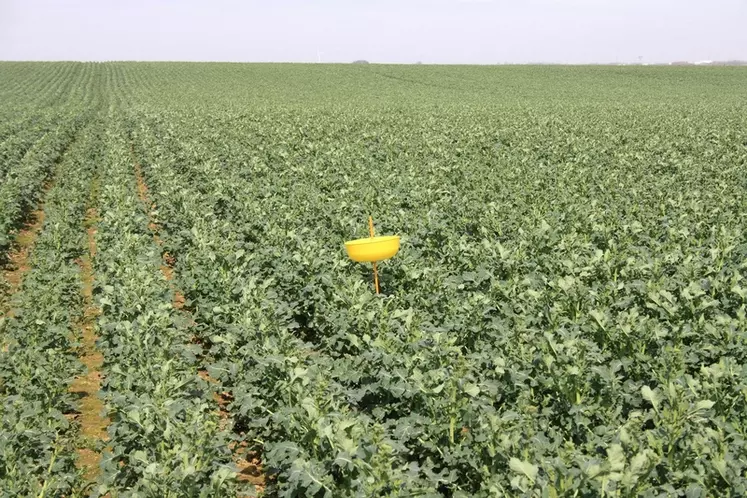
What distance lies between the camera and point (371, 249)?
22.3 ft

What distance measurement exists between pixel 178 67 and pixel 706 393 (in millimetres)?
82958

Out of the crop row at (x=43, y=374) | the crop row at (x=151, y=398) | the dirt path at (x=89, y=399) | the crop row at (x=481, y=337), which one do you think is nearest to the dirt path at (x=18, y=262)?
the crop row at (x=43, y=374)

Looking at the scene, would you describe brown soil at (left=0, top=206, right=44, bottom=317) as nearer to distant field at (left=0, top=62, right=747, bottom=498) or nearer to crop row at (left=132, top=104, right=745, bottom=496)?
distant field at (left=0, top=62, right=747, bottom=498)

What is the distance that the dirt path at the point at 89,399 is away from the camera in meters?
5.52

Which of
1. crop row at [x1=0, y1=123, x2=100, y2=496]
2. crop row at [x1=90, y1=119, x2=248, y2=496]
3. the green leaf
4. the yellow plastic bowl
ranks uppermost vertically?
the yellow plastic bowl

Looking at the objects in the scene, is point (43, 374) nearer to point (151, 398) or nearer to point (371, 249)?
point (151, 398)

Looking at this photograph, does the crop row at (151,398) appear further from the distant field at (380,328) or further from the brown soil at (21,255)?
the brown soil at (21,255)

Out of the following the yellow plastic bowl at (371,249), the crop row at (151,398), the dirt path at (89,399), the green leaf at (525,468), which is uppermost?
the yellow plastic bowl at (371,249)

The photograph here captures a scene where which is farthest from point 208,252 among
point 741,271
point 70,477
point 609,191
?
point 609,191

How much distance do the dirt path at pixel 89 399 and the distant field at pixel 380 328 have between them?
0.11 ft

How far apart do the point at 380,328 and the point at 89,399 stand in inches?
121

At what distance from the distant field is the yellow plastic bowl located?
0.33 metres

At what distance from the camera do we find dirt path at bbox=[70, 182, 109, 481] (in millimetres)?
5516

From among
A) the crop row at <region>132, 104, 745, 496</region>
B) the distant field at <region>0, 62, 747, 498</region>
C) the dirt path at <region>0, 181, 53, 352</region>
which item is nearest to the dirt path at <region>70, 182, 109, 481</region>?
the distant field at <region>0, 62, 747, 498</region>
